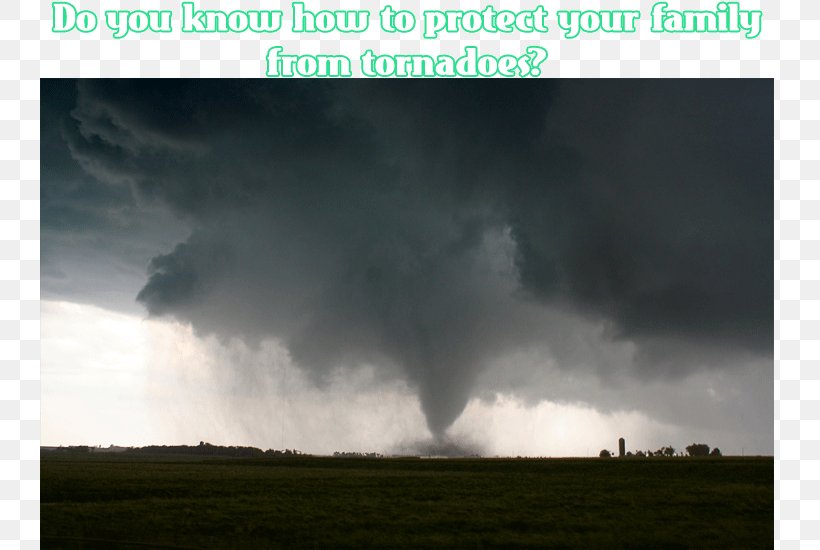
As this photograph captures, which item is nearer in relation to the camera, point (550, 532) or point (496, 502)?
point (550, 532)

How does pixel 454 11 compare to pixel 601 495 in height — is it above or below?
above

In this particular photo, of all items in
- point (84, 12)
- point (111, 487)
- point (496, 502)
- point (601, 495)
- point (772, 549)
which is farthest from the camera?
point (111, 487)

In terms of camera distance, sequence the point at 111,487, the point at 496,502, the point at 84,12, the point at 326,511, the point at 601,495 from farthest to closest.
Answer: the point at 111,487
the point at 601,495
the point at 496,502
the point at 326,511
the point at 84,12

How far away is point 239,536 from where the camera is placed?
3412cm

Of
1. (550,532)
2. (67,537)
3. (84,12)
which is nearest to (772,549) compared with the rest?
(550,532)

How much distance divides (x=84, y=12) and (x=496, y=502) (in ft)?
134

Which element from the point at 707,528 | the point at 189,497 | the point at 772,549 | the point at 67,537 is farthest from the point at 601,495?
the point at 67,537

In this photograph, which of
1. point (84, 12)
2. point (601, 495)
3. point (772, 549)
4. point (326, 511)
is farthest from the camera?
point (601, 495)

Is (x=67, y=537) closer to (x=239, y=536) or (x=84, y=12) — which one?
(x=239, y=536)

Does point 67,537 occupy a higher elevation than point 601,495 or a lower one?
higher

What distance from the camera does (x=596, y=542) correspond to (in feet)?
106

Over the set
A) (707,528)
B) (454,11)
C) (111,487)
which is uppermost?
(454,11)

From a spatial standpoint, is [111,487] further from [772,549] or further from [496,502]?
[772,549]

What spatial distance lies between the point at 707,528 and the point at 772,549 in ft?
14.1
